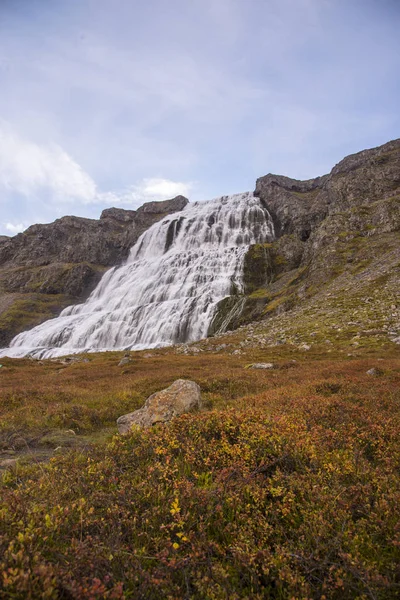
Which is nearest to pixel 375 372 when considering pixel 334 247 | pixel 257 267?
pixel 334 247

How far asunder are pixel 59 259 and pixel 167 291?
3284 inches

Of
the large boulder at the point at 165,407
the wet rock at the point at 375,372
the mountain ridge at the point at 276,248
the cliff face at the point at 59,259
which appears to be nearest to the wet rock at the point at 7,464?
the large boulder at the point at 165,407

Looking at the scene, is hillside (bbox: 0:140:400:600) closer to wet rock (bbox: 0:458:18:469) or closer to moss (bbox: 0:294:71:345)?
wet rock (bbox: 0:458:18:469)

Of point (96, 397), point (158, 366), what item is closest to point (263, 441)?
point (96, 397)

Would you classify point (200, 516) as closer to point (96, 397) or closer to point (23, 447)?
point (23, 447)

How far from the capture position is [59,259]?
4872 inches

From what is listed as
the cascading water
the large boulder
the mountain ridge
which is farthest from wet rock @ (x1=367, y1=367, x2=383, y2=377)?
the cascading water

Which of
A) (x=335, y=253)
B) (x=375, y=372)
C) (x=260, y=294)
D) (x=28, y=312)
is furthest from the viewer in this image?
→ (x=28, y=312)

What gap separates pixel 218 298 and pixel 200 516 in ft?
169

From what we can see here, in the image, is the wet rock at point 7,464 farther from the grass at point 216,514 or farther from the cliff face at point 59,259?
the cliff face at point 59,259

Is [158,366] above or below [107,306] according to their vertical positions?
below

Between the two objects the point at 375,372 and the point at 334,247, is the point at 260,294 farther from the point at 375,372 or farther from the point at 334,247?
the point at 375,372

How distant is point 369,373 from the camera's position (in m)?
13.5

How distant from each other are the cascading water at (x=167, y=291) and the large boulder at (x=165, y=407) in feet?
118
